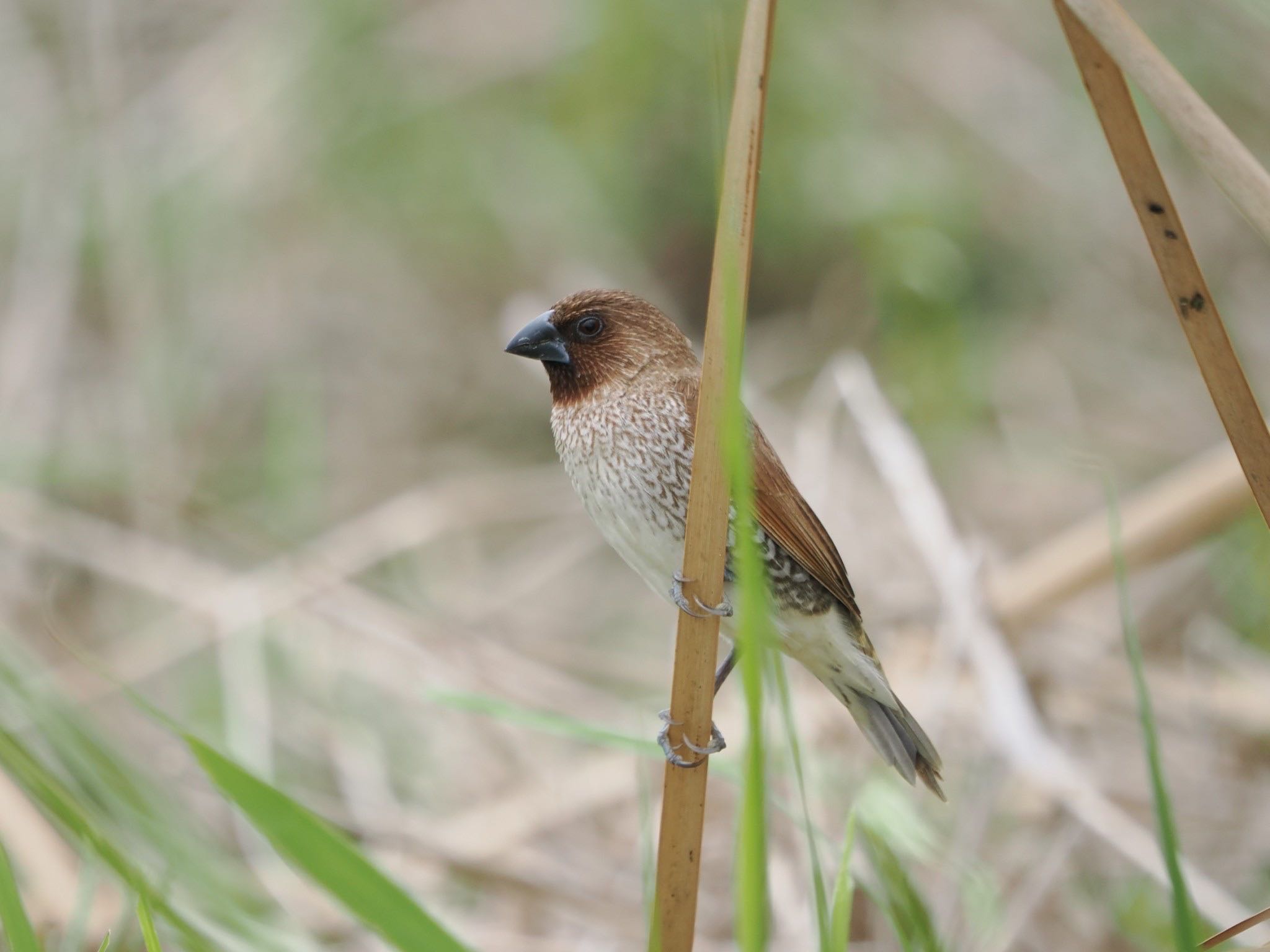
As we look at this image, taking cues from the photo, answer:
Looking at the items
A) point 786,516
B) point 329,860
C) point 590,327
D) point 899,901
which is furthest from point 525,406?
point 329,860

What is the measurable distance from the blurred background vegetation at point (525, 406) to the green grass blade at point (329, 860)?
1006 mm

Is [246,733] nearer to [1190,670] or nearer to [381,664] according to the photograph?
[381,664]

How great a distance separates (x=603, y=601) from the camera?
4.76 metres

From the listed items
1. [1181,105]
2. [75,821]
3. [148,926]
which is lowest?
[148,926]

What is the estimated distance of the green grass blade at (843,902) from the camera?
1.22 m

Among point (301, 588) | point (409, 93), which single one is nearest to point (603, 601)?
point (301, 588)

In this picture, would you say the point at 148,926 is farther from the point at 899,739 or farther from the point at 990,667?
the point at 990,667

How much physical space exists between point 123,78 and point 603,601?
9.26 ft

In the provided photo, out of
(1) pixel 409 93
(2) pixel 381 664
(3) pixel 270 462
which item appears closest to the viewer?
(2) pixel 381 664

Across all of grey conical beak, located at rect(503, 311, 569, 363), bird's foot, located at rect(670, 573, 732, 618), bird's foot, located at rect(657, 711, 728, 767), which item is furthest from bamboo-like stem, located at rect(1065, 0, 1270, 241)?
grey conical beak, located at rect(503, 311, 569, 363)

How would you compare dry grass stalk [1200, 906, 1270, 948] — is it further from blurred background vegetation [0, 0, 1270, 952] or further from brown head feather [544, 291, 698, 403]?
brown head feather [544, 291, 698, 403]

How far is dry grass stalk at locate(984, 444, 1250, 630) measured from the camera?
239 centimetres

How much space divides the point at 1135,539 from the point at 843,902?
1480 mm

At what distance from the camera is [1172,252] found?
4.24ft
